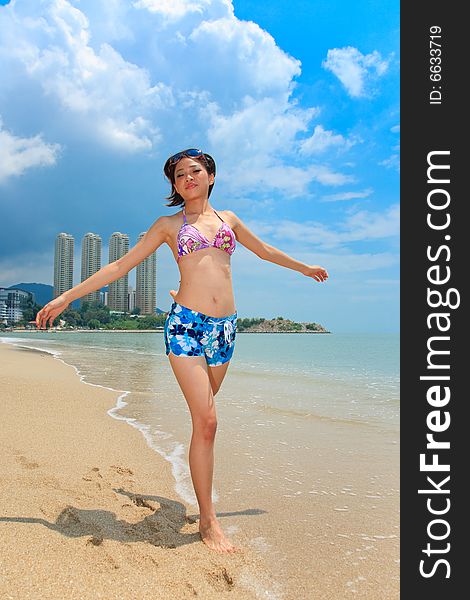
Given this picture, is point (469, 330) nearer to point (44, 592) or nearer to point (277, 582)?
point (277, 582)

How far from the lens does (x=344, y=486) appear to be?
12.7 feet

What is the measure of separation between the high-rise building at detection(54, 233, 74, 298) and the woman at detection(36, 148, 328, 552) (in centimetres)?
9852

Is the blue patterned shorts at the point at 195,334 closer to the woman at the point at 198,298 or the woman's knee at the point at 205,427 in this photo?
the woman at the point at 198,298

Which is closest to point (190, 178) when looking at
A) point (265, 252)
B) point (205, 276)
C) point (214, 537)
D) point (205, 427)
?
point (205, 276)

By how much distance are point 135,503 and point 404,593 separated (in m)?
1.73

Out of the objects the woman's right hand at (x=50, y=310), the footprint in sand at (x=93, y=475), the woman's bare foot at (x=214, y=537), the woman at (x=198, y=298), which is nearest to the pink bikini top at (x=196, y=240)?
the woman at (x=198, y=298)

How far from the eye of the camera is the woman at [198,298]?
9.27ft

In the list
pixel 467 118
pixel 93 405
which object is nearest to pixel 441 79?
pixel 467 118

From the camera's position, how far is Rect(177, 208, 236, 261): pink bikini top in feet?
9.81

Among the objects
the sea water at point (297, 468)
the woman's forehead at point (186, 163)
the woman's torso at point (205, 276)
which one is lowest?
the sea water at point (297, 468)

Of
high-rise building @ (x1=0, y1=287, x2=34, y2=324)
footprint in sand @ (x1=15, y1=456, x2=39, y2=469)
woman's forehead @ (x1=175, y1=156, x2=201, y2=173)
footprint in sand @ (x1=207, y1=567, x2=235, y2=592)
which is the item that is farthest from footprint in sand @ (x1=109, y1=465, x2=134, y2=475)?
high-rise building @ (x1=0, y1=287, x2=34, y2=324)

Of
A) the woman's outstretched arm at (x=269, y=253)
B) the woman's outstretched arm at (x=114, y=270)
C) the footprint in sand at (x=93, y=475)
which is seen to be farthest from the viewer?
the footprint in sand at (x=93, y=475)

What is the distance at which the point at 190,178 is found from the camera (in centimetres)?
309

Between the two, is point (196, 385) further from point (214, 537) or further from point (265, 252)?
point (265, 252)
